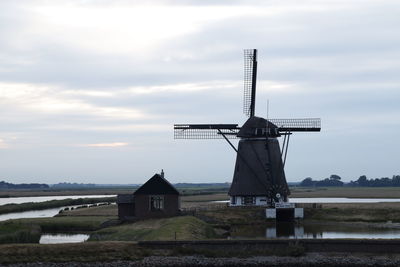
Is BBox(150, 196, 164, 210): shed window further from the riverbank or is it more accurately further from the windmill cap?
the riverbank

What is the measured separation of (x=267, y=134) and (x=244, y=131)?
2245 millimetres

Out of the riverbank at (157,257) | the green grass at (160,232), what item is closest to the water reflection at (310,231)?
the green grass at (160,232)

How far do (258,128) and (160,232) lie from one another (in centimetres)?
2237

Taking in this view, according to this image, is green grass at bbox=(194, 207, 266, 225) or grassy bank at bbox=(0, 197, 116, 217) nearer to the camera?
green grass at bbox=(194, 207, 266, 225)

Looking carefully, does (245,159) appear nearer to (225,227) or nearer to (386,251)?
(225,227)

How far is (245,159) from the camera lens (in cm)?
5931

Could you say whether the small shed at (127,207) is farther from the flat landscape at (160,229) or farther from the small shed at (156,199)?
the flat landscape at (160,229)

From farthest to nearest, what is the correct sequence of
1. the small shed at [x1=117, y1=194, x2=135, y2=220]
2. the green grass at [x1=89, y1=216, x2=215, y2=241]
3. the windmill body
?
the windmill body → the small shed at [x1=117, y1=194, x2=135, y2=220] → the green grass at [x1=89, y1=216, x2=215, y2=241]

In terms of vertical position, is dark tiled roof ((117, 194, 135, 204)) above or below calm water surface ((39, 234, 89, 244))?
above

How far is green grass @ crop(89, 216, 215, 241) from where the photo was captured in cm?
3782

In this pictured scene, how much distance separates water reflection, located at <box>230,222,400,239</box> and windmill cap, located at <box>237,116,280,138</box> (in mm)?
9337

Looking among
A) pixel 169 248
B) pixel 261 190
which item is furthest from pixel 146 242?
A: pixel 261 190

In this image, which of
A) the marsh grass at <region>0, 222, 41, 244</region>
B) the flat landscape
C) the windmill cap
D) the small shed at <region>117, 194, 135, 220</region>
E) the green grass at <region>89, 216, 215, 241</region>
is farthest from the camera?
the windmill cap

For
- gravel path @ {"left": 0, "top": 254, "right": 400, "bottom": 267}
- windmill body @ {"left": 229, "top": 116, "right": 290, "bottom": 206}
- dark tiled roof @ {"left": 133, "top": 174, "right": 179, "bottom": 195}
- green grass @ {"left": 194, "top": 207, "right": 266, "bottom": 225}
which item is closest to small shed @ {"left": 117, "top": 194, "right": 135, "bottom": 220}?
dark tiled roof @ {"left": 133, "top": 174, "right": 179, "bottom": 195}
